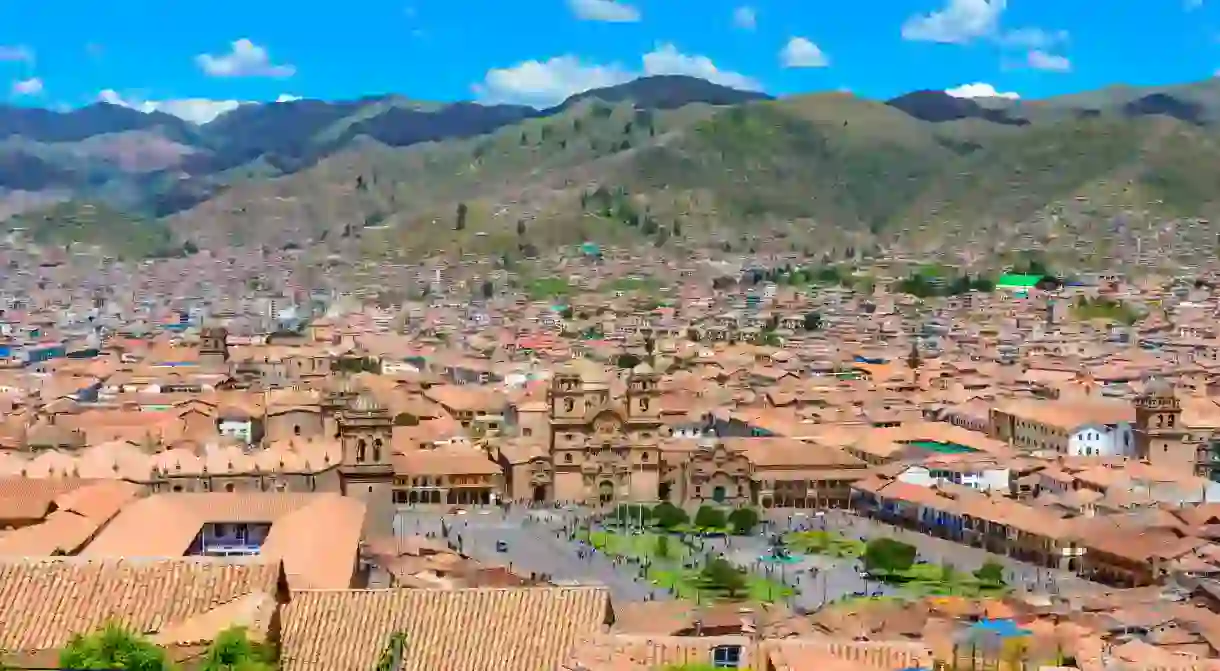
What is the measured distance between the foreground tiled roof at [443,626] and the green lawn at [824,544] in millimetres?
22055

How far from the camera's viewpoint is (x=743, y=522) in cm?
3819

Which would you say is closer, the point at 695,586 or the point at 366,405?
the point at 695,586

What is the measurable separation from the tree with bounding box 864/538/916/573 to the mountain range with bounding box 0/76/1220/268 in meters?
103

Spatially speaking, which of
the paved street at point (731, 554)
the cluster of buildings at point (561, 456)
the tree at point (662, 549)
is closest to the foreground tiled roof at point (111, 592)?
the cluster of buildings at point (561, 456)

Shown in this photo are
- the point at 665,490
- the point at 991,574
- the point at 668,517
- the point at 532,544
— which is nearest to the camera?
the point at 991,574

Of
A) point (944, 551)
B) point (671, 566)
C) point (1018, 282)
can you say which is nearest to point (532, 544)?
point (671, 566)

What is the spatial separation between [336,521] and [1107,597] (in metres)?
14.4

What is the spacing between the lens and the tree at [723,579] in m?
30.5

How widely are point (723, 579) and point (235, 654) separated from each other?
20446mm

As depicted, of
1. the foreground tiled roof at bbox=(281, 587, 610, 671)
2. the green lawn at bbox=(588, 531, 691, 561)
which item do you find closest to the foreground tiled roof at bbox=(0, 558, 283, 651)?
the foreground tiled roof at bbox=(281, 587, 610, 671)

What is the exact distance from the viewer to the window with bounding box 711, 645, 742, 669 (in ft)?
42.4

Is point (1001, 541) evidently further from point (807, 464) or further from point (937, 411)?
point (937, 411)

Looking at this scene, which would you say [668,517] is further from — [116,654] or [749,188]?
[749,188]

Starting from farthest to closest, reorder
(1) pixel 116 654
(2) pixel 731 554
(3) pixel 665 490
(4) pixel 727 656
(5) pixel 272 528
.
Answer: (3) pixel 665 490
(2) pixel 731 554
(5) pixel 272 528
(4) pixel 727 656
(1) pixel 116 654
